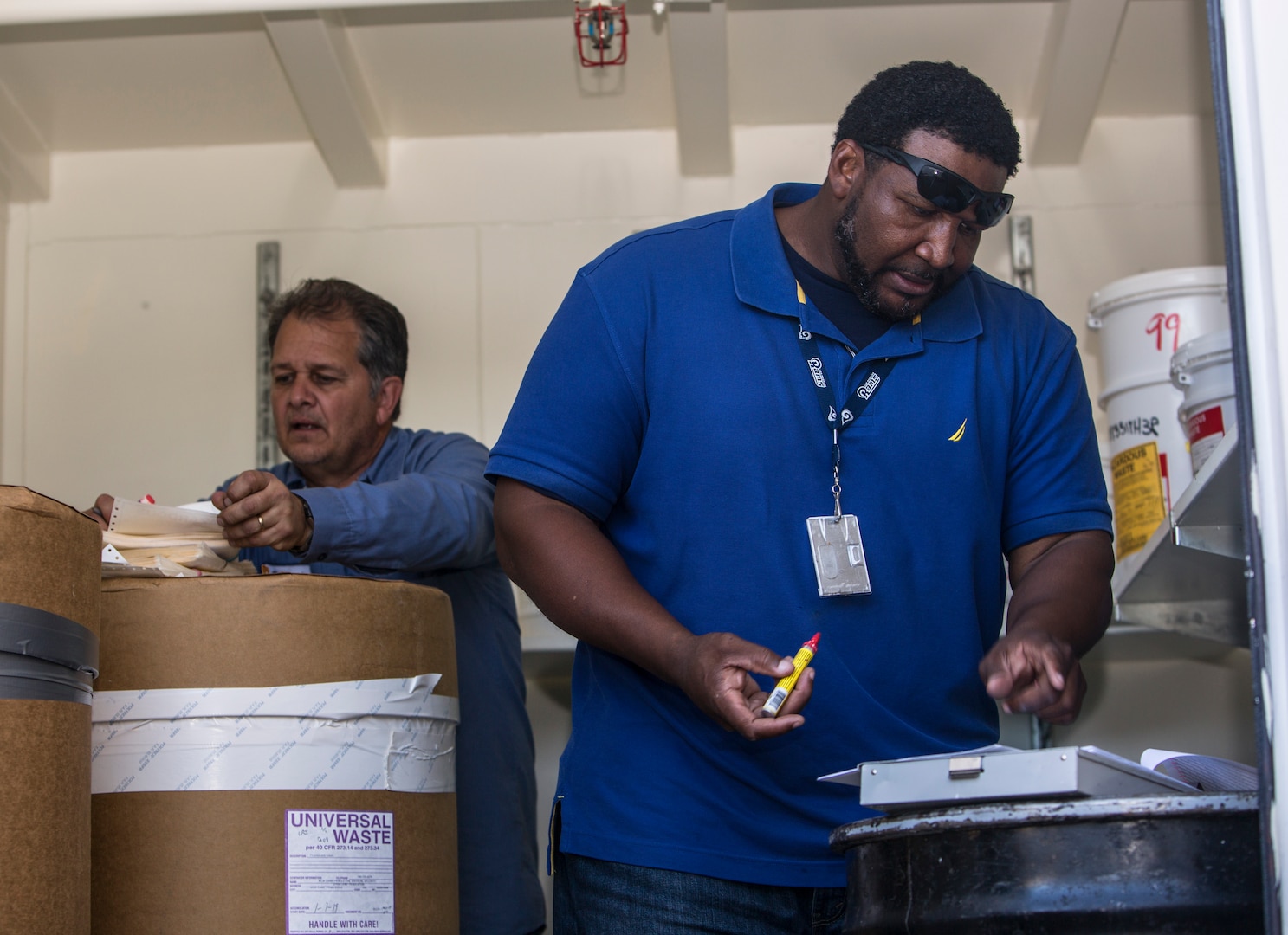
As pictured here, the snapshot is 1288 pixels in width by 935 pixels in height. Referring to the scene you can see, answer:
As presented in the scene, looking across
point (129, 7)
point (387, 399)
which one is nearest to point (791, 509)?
point (387, 399)

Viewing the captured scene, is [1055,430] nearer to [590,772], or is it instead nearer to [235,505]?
[590,772]

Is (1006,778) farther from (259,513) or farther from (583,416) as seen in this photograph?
(259,513)

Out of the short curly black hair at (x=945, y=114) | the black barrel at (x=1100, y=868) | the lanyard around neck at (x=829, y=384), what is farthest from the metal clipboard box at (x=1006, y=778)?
the short curly black hair at (x=945, y=114)

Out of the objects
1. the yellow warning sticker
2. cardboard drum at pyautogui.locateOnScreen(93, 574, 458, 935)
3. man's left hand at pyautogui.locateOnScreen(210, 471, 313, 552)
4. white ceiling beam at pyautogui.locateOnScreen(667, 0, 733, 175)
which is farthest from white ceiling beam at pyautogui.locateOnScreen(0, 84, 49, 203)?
the yellow warning sticker

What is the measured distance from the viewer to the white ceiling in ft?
10.8

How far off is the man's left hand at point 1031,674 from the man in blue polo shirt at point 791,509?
13 centimetres

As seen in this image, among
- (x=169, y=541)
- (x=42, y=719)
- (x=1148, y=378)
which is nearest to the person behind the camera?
(x=42, y=719)

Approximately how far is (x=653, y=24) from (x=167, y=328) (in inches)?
58.2

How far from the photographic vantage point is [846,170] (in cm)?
187

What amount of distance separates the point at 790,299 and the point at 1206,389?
1.00m

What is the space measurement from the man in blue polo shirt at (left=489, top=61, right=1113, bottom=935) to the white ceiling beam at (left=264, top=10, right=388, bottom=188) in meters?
1.69

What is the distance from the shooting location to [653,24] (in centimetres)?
328

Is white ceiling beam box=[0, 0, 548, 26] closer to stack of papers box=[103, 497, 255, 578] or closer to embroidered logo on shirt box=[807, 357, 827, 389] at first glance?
stack of papers box=[103, 497, 255, 578]

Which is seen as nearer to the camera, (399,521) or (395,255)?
(399,521)
